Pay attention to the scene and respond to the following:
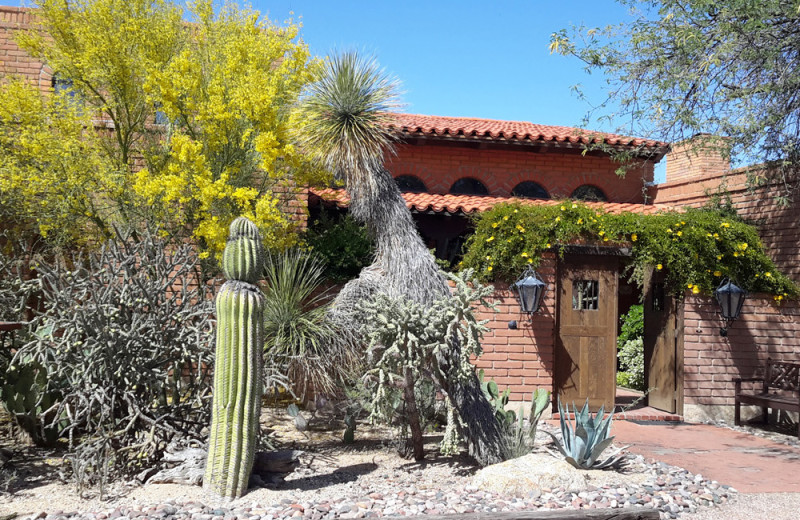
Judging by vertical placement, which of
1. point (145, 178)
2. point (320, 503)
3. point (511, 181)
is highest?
point (511, 181)

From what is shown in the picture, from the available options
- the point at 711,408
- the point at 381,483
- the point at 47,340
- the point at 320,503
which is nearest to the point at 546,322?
the point at 711,408

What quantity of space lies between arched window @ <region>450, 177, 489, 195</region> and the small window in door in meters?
3.95

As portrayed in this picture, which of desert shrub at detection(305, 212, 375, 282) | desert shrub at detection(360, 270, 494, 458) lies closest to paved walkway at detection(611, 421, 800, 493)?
desert shrub at detection(360, 270, 494, 458)

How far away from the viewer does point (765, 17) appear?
779 cm

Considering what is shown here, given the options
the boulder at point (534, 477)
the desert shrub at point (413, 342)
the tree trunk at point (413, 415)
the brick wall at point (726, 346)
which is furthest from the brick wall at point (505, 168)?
the boulder at point (534, 477)

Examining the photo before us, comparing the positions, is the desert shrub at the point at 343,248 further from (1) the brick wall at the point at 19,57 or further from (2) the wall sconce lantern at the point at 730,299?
(1) the brick wall at the point at 19,57

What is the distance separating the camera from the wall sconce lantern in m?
9.48

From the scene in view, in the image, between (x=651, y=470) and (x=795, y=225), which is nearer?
(x=651, y=470)

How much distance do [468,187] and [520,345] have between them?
15.5ft

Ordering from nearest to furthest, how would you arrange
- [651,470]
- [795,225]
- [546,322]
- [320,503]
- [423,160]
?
[320,503], [651,470], [546,322], [795,225], [423,160]

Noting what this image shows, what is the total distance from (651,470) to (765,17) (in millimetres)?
5312

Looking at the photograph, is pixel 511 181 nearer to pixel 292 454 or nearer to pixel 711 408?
pixel 711 408

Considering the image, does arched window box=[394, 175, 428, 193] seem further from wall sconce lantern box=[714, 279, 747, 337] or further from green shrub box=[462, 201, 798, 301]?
wall sconce lantern box=[714, 279, 747, 337]

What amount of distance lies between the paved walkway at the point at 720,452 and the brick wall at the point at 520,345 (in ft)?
4.17
